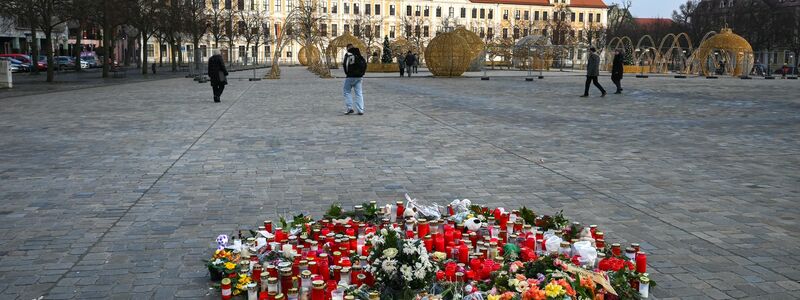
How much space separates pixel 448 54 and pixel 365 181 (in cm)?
3486

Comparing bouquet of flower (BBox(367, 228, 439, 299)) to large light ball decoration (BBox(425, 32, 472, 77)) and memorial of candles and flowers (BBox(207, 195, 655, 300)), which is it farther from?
large light ball decoration (BBox(425, 32, 472, 77))

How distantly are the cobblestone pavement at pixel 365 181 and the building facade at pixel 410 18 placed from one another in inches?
3353

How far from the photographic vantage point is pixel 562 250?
4.84m

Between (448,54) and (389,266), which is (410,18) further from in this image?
(389,266)

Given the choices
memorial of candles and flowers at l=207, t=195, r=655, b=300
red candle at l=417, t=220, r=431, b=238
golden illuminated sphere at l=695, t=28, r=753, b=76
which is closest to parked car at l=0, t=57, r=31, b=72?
golden illuminated sphere at l=695, t=28, r=753, b=76

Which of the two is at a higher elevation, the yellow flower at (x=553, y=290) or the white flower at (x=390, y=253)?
the white flower at (x=390, y=253)

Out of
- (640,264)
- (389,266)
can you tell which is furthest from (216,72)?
(640,264)

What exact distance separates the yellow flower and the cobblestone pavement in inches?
35.2

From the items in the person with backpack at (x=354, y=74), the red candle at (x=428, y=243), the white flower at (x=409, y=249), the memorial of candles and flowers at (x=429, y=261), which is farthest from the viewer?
the person with backpack at (x=354, y=74)

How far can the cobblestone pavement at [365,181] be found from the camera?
16.3ft

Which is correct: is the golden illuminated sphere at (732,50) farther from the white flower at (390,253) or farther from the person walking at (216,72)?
the white flower at (390,253)

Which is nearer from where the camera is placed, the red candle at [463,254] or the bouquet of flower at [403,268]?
the bouquet of flower at [403,268]

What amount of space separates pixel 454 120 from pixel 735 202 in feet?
28.2

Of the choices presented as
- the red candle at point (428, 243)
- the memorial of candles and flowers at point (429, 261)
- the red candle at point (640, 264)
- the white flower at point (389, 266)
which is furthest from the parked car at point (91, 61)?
the red candle at point (640, 264)
